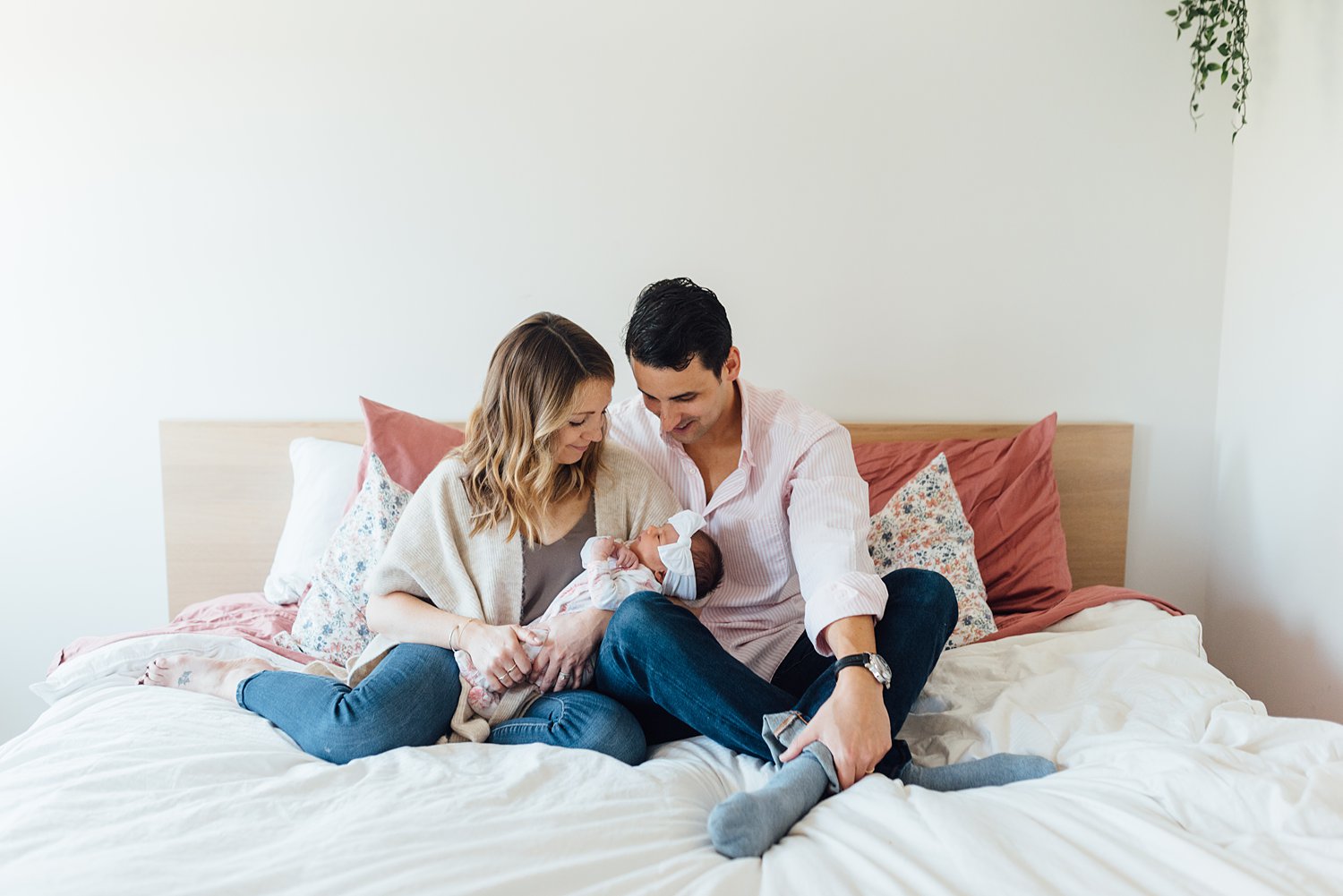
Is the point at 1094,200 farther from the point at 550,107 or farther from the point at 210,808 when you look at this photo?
the point at 210,808

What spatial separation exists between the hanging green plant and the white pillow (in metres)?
2.03

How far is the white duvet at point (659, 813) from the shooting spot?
94cm

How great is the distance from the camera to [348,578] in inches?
70.5

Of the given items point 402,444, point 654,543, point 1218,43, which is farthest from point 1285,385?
point 402,444

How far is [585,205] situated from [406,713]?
1.29 meters

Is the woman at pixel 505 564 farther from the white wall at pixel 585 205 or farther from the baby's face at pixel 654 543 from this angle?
the white wall at pixel 585 205

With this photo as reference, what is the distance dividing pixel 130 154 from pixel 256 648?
128 centimetres

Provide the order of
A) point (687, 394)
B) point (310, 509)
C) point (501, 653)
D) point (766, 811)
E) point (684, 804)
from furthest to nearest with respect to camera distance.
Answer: point (310, 509) → point (687, 394) → point (501, 653) → point (684, 804) → point (766, 811)

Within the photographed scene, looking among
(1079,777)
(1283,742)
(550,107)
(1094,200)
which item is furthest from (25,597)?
(1094,200)

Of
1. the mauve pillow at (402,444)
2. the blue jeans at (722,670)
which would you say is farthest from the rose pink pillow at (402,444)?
the blue jeans at (722,670)

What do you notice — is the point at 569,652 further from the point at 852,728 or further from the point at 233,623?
the point at 233,623

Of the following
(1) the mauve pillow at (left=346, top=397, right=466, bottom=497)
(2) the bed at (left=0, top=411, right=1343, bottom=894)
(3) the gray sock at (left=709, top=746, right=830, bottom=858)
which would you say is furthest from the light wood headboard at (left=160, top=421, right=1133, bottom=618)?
(3) the gray sock at (left=709, top=746, right=830, bottom=858)

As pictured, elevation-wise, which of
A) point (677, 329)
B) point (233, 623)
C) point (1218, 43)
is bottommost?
point (233, 623)

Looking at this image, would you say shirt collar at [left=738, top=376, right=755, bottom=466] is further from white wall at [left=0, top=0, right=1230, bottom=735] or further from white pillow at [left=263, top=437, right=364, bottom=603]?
white pillow at [left=263, top=437, right=364, bottom=603]
